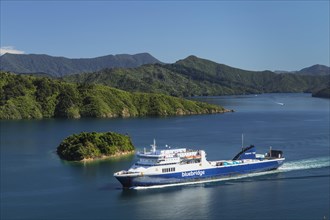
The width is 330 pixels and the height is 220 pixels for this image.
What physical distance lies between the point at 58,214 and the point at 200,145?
179 ft

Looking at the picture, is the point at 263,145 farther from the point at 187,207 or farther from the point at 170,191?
the point at 187,207

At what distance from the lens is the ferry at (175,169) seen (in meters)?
67.3

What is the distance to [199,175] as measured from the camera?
236 feet

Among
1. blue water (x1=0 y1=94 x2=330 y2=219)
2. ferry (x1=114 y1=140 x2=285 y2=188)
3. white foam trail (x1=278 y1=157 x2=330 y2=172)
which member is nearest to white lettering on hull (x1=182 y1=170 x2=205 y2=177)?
ferry (x1=114 y1=140 x2=285 y2=188)

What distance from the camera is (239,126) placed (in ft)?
499

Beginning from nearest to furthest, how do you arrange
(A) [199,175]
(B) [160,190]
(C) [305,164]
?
(B) [160,190] < (A) [199,175] < (C) [305,164]

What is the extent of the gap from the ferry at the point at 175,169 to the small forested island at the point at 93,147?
19.4m

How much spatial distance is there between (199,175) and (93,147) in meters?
26.0

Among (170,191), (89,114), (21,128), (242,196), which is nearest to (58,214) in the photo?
(170,191)

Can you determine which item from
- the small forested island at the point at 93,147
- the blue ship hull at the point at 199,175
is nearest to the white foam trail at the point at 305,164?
the blue ship hull at the point at 199,175

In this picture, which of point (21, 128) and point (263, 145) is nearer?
point (263, 145)

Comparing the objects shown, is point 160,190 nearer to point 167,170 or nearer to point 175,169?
point 167,170

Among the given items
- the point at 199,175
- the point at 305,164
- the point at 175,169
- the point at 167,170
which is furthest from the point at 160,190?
the point at 305,164

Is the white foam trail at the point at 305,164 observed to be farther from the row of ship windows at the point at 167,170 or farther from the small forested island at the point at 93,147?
the small forested island at the point at 93,147
